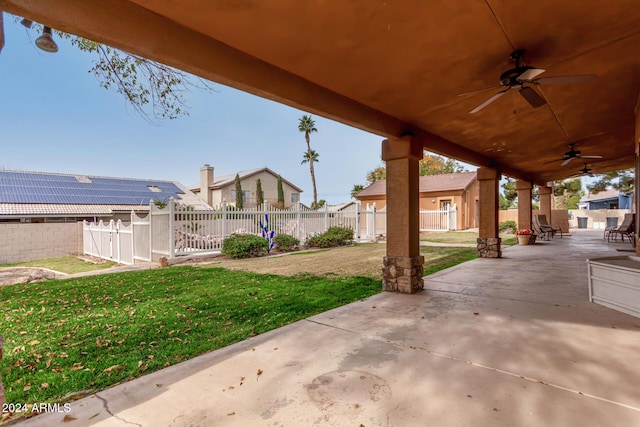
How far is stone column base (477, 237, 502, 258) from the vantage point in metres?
8.63

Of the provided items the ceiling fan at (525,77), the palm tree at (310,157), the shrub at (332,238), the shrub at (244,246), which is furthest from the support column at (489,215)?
the palm tree at (310,157)

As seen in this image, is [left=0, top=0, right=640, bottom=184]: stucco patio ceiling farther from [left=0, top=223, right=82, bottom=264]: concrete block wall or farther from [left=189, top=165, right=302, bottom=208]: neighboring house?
[left=189, top=165, right=302, bottom=208]: neighboring house

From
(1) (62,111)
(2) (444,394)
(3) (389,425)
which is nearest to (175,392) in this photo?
(3) (389,425)

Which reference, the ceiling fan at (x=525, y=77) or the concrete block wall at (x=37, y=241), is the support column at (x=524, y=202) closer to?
the ceiling fan at (x=525, y=77)

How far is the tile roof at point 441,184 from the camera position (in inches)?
790

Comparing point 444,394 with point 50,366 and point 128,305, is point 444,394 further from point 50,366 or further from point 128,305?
point 128,305

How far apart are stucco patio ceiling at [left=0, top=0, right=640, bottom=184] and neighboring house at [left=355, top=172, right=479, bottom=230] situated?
16.0m

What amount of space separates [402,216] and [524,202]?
10.3 meters

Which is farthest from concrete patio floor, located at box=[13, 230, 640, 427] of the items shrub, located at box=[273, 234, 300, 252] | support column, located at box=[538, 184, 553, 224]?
support column, located at box=[538, 184, 553, 224]

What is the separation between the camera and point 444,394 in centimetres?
219

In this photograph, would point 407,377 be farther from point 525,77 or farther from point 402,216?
point 525,77

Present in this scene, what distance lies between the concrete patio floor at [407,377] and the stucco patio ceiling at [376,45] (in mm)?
2539

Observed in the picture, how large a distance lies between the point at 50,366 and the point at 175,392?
1329mm

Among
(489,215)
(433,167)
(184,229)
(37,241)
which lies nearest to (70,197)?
(37,241)
